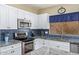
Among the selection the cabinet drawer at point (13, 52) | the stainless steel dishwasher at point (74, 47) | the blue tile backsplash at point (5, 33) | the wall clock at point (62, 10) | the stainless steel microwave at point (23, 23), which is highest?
the wall clock at point (62, 10)

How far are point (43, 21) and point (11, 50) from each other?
0.72 meters

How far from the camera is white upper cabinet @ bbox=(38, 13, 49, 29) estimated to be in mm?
1476

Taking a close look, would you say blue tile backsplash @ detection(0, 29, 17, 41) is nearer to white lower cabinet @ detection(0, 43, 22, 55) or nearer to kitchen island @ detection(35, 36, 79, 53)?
white lower cabinet @ detection(0, 43, 22, 55)

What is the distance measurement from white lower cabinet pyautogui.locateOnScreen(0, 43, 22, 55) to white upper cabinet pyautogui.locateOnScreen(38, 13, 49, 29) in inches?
19.9

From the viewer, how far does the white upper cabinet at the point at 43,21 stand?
1.48 metres

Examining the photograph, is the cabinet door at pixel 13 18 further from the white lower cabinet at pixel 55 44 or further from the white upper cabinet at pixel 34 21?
the white lower cabinet at pixel 55 44

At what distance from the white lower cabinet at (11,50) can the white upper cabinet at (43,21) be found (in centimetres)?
51

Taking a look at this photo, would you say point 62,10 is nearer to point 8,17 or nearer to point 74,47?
point 74,47

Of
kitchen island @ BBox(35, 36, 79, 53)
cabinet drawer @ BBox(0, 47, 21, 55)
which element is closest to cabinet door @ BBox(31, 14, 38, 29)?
kitchen island @ BBox(35, 36, 79, 53)

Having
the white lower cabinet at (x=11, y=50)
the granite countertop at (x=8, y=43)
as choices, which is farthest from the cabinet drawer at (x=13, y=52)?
the granite countertop at (x=8, y=43)

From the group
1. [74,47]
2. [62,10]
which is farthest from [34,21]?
[74,47]

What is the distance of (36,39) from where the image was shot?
152cm

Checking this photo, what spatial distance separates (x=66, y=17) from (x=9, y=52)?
3.57 feet

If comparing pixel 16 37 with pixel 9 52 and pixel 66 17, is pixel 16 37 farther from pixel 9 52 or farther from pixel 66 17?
pixel 66 17
